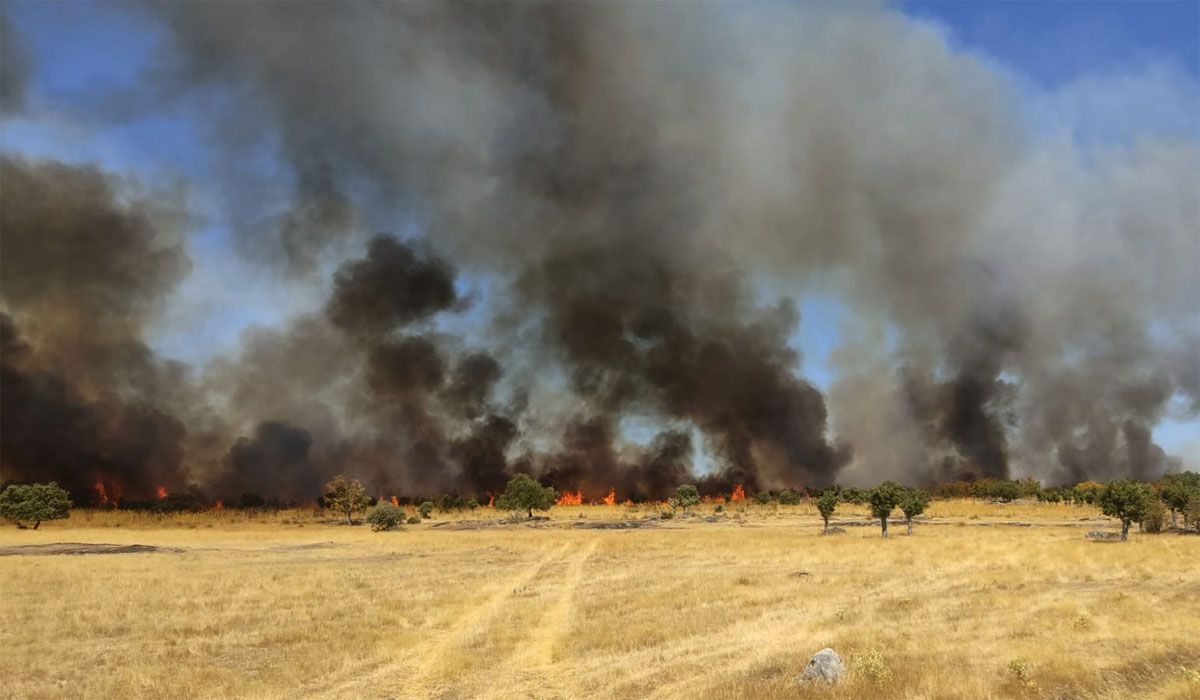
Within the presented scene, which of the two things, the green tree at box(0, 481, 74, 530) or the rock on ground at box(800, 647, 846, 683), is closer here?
the rock on ground at box(800, 647, 846, 683)

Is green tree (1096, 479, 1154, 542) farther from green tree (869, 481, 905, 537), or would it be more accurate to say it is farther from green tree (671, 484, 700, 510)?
green tree (671, 484, 700, 510)

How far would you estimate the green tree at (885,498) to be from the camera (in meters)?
71.1

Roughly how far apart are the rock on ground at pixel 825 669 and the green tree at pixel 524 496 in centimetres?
9442

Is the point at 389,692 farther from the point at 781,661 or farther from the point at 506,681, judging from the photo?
the point at 781,661

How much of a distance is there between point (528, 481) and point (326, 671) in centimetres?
9385

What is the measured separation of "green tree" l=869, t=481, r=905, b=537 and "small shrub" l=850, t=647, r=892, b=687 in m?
55.7

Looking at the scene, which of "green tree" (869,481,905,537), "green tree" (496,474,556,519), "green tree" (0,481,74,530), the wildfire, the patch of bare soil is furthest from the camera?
the wildfire

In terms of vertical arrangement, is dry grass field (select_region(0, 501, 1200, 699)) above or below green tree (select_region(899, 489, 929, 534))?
below

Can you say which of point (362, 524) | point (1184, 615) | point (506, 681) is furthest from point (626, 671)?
point (362, 524)

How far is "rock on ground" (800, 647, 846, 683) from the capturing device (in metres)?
17.4

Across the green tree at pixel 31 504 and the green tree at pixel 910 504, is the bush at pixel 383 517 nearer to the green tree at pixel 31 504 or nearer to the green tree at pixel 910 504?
the green tree at pixel 31 504

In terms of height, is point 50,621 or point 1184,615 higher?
point 1184,615

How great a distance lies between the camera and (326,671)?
64.6ft

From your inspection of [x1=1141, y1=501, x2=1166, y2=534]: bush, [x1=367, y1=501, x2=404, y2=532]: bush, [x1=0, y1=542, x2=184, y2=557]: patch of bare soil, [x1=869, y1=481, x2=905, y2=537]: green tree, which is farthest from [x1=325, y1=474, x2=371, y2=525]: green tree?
[x1=1141, y1=501, x2=1166, y2=534]: bush
